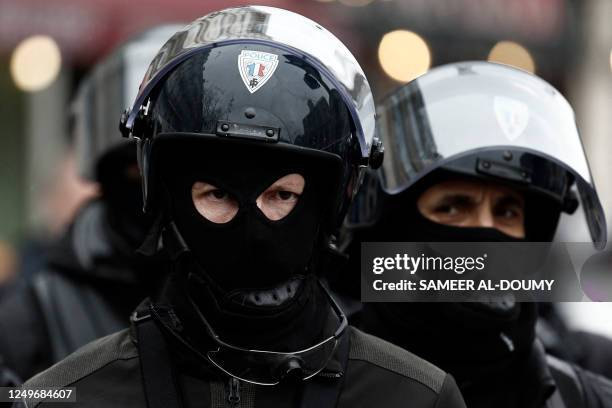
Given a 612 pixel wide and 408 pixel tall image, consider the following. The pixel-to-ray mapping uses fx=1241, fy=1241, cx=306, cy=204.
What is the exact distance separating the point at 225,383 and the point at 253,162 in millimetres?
477

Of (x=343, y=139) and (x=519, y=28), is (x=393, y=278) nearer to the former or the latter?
Result: (x=343, y=139)

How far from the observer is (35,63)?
12.6 meters

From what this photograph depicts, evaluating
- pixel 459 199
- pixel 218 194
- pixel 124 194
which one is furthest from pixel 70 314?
pixel 218 194

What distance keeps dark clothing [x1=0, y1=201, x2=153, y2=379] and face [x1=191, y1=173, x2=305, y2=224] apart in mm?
1602

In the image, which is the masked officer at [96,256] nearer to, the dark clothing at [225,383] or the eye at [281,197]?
the dark clothing at [225,383]

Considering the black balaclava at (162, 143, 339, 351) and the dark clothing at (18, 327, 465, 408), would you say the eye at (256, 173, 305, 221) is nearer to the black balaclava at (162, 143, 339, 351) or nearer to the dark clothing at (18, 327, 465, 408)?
the black balaclava at (162, 143, 339, 351)

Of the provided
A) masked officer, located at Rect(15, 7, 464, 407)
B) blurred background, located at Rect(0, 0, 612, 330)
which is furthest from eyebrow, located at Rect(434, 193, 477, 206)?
blurred background, located at Rect(0, 0, 612, 330)

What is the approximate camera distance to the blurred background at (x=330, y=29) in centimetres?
1130

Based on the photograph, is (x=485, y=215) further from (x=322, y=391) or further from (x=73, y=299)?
(x=73, y=299)

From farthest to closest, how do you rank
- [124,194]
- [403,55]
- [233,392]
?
[403,55] → [124,194] → [233,392]

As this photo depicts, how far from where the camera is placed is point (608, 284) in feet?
12.5

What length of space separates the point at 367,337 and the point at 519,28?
43.2ft

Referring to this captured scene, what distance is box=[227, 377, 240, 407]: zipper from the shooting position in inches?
102

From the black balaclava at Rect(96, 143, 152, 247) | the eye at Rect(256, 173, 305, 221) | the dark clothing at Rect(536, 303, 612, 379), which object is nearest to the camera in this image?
the eye at Rect(256, 173, 305, 221)
